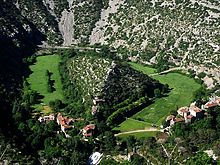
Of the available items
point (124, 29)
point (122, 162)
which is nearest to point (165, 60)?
point (124, 29)

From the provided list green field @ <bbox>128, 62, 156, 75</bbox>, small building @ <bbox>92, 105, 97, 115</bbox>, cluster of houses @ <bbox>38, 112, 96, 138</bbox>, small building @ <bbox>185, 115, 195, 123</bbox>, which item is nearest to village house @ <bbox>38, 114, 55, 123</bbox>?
cluster of houses @ <bbox>38, 112, 96, 138</bbox>

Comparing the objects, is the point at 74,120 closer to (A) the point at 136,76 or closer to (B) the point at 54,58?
(A) the point at 136,76

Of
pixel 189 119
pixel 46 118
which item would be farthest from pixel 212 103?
pixel 46 118

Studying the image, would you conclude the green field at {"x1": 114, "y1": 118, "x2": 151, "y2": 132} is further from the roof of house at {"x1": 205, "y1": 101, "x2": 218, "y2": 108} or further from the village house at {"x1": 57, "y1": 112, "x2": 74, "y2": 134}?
the roof of house at {"x1": 205, "y1": 101, "x2": 218, "y2": 108}

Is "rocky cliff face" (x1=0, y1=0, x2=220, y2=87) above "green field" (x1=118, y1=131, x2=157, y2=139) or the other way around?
above

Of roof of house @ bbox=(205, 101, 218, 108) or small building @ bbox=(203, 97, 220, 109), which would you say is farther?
roof of house @ bbox=(205, 101, 218, 108)

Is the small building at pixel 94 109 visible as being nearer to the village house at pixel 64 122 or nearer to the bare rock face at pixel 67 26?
the village house at pixel 64 122
